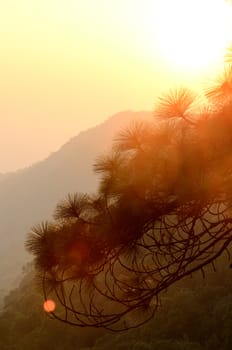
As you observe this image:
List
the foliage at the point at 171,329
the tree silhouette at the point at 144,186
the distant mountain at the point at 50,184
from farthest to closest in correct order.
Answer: the distant mountain at the point at 50,184
the foliage at the point at 171,329
the tree silhouette at the point at 144,186

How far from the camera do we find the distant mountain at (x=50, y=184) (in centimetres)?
15276

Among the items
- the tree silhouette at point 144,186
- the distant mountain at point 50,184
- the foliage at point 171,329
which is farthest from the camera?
the distant mountain at point 50,184

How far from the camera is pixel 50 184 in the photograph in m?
166

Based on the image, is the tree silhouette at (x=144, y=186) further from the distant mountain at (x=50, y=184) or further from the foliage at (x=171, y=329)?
the distant mountain at (x=50, y=184)

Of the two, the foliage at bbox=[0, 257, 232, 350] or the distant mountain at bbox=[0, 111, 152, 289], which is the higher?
the distant mountain at bbox=[0, 111, 152, 289]

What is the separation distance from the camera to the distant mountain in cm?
15276

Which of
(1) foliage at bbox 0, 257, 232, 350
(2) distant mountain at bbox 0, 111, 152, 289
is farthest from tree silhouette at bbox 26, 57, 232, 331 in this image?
(2) distant mountain at bbox 0, 111, 152, 289

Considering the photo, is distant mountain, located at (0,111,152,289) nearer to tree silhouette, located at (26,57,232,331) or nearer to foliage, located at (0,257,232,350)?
foliage, located at (0,257,232,350)

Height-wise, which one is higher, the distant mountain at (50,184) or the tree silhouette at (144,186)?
the distant mountain at (50,184)

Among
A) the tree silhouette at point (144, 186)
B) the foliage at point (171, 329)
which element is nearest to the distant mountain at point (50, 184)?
the foliage at point (171, 329)

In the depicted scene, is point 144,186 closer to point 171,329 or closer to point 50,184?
point 171,329

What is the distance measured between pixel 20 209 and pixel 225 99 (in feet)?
556

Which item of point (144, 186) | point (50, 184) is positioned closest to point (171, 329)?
point (144, 186)

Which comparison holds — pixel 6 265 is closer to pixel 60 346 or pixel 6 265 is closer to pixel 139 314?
pixel 60 346
